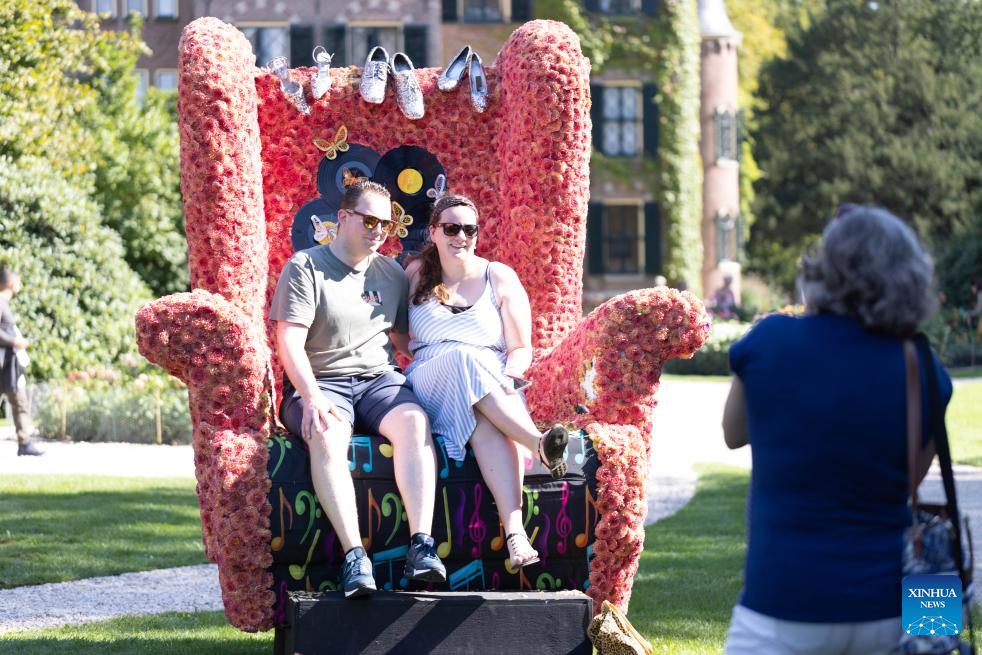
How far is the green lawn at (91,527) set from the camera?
276 inches

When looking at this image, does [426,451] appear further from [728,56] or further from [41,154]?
[728,56]

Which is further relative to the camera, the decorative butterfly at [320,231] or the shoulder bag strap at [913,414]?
the decorative butterfly at [320,231]

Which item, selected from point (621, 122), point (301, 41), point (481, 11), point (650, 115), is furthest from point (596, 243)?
point (301, 41)

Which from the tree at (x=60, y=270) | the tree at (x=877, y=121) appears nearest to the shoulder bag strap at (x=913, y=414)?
the tree at (x=60, y=270)

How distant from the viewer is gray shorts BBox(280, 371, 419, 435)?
15.4 ft

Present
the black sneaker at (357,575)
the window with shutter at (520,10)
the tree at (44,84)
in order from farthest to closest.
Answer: the window with shutter at (520,10) → the tree at (44,84) → the black sneaker at (357,575)

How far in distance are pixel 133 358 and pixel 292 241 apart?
839 cm

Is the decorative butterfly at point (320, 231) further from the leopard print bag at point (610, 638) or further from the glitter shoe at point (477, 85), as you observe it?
the leopard print bag at point (610, 638)

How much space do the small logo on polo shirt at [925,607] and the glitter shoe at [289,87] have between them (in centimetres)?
377

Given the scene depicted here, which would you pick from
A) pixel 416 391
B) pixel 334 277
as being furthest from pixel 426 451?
pixel 334 277

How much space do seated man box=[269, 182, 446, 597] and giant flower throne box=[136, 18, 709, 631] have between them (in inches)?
4.1

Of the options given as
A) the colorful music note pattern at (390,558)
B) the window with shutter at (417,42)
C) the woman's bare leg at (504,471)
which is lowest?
the colorful music note pattern at (390,558)

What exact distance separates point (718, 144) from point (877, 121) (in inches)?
299

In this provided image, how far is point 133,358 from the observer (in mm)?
13859
